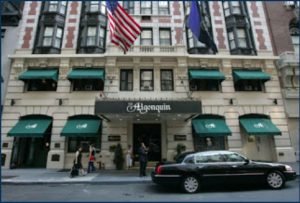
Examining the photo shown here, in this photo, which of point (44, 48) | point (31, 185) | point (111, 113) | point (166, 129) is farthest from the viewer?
point (44, 48)

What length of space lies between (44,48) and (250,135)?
1861 cm

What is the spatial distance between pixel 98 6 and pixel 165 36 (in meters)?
6.94

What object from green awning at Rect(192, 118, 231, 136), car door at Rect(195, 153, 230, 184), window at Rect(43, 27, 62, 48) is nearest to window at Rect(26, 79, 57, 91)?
window at Rect(43, 27, 62, 48)

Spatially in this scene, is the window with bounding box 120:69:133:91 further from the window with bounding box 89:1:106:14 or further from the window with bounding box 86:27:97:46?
the window with bounding box 89:1:106:14

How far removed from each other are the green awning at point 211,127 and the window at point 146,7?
36.3 feet

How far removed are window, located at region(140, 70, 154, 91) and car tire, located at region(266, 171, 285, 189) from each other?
1077cm

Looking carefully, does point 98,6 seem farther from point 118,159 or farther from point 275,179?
point 275,179

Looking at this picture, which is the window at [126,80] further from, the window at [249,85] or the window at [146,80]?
the window at [249,85]

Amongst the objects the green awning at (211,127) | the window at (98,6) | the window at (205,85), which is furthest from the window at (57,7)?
the green awning at (211,127)

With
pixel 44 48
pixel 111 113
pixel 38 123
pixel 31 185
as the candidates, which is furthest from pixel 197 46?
pixel 31 185

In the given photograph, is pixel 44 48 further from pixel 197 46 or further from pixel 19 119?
pixel 197 46

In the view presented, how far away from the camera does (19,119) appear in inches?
665

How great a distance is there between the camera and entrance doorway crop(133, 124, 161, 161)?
1688 centimetres

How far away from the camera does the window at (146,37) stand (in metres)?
19.1
